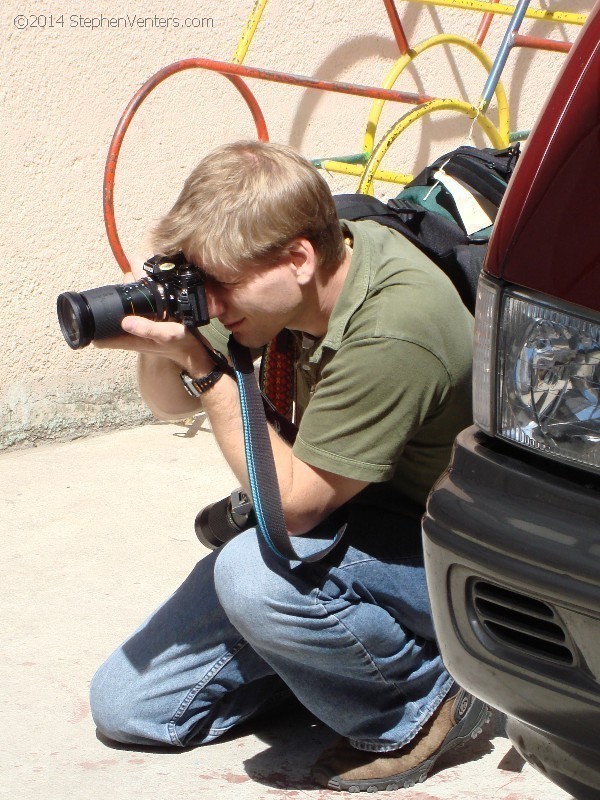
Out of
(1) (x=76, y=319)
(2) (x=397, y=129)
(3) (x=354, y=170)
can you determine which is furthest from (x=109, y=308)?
(3) (x=354, y=170)

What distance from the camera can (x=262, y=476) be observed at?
1.97 meters

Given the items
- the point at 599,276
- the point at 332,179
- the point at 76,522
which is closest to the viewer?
the point at 599,276

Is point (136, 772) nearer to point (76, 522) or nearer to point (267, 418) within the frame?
point (267, 418)

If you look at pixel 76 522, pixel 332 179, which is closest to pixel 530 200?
pixel 76 522

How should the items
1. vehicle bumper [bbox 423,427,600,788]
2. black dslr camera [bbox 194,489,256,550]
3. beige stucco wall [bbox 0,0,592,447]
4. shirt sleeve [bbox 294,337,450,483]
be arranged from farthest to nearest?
beige stucco wall [bbox 0,0,592,447], black dslr camera [bbox 194,489,256,550], shirt sleeve [bbox 294,337,450,483], vehicle bumper [bbox 423,427,600,788]

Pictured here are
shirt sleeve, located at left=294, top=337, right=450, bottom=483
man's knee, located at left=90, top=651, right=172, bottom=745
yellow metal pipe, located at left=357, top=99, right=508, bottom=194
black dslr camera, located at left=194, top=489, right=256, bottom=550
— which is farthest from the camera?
yellow metal pipe, located at left=357, top=99, right=508, bottom=194

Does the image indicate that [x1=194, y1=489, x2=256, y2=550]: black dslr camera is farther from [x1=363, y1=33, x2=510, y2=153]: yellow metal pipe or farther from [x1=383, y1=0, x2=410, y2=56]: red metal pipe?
[x1=383, y1=0, x2=410, y2=56]: red metal pipe

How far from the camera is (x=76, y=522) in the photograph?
3.29 meters

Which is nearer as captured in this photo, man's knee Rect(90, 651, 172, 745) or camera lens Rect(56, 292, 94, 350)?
camera lens Rect(56, 292, 94, 350)

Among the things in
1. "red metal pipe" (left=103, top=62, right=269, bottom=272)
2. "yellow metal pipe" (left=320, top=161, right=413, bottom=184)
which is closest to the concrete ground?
"red metal pipe" (left=103, top=62, right=269, bottom=272)

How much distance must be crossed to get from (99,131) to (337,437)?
7.60ft

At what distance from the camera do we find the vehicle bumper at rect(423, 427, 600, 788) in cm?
125

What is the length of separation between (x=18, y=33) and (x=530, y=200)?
278cm

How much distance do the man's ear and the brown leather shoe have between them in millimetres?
828
